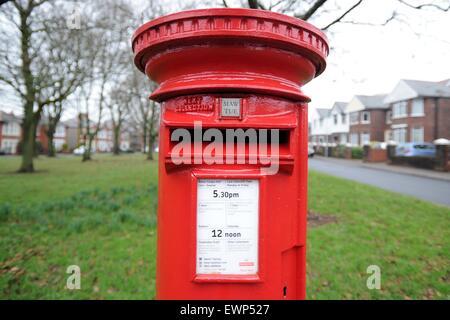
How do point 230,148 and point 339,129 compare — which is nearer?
point 230,148

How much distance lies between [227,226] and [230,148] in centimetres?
31

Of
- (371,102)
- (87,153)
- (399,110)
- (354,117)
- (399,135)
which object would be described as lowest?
(87,153)

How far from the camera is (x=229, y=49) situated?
1.16 m

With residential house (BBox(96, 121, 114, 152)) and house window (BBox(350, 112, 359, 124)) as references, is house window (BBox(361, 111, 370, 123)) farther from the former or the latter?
residential house (BBox(96, 121, 114, 152))

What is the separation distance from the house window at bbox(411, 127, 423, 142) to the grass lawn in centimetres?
1812

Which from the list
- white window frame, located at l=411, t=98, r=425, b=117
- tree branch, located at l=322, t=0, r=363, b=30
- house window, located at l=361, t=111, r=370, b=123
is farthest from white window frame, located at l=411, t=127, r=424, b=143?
tree branch, located at l=322, t=0, r=363, b=30

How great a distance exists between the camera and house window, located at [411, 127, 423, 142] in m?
21.7

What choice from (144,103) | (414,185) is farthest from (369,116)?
(414,185)

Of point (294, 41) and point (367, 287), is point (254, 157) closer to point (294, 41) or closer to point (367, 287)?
point (294, 41)

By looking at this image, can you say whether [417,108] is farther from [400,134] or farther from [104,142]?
[104,142]

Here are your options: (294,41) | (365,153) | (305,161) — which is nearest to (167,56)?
(294,41)

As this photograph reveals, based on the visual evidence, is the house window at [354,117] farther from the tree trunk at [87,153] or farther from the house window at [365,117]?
the tree trunk at [87,153]

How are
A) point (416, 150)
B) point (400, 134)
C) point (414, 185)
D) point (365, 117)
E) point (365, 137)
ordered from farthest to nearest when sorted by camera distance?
point (365, 137), point (365, 117), point (400, 134), point (416, 150), point (414, 185)

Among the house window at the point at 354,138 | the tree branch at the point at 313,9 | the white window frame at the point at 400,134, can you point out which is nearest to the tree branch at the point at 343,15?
the tree branch at the point at 313,9
